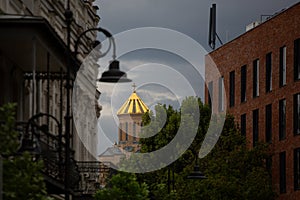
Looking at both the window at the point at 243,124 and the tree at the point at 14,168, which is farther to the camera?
the window at the point at 243,124

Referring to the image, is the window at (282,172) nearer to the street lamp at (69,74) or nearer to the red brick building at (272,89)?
the red brick building at (272,89)

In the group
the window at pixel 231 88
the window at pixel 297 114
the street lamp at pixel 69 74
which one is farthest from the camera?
the window at pixel 231 88

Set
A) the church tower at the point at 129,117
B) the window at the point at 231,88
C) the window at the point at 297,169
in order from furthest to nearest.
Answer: the church tower at the point at 129,117
the window at the point at 231,88
the window at the point at 297,169

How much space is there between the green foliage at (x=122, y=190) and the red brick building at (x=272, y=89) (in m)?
27.2

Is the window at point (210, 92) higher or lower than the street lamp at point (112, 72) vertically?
higher

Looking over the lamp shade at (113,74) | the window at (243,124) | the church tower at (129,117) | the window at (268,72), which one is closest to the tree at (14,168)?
the lamp shade at (113,74)

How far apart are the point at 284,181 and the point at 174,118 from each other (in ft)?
40.9

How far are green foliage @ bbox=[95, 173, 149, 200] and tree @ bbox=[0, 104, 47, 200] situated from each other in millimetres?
19182

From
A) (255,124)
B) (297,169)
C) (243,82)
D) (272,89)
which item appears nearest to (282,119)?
(272,89)

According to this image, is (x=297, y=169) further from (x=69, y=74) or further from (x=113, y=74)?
(x=69, y=74)

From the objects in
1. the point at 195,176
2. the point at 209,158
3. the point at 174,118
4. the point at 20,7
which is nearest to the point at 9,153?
the point at 20,7

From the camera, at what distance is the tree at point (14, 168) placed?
992 inches

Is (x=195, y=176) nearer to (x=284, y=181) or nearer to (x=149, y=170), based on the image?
(x=284, y=181)

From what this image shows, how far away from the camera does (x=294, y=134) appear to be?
74125mm
